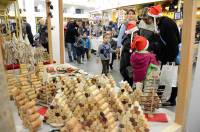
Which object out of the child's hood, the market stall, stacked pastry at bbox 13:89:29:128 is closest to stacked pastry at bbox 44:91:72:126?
the market stall

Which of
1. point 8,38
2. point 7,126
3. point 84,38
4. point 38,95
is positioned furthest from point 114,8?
point 7,126

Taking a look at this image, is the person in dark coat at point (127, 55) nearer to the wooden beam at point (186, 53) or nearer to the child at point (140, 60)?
the child at point (140, 60)

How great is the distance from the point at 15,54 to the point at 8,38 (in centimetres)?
32

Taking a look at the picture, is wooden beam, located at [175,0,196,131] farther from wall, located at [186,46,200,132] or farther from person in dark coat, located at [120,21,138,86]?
person in dark coat, located at [120,21,138,86]

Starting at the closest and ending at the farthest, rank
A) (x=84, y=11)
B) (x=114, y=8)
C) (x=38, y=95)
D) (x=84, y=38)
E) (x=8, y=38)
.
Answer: (x=38, y=95) → (x=8, y=38) → (x=84, y=38) → (x=114, y=8) → (x=84, y=11)

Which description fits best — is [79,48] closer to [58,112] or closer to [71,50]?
[71,50]

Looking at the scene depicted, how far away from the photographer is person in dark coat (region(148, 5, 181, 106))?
6.82 feet

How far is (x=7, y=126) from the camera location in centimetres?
33

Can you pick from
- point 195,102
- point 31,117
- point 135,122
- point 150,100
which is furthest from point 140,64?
point 31,117

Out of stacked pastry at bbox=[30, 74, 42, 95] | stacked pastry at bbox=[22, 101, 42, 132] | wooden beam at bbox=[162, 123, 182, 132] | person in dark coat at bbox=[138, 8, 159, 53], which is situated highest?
person in dark coat at bbox=[138, 8, 159, 53]

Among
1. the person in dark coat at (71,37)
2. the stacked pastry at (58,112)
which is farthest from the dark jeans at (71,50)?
the stacked pastry at (58,112)

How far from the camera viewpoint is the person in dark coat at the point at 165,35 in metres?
2.08

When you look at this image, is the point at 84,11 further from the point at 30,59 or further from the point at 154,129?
the point at 154,129

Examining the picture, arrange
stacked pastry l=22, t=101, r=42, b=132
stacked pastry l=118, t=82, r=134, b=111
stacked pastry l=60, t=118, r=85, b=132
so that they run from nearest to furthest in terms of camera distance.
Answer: stacked pastry l=60, t=118, r=85, b=132, stacked pastry l=22, t=101, r=42, b=132, stacked pastry l=118, t=82, r=134, b=111
